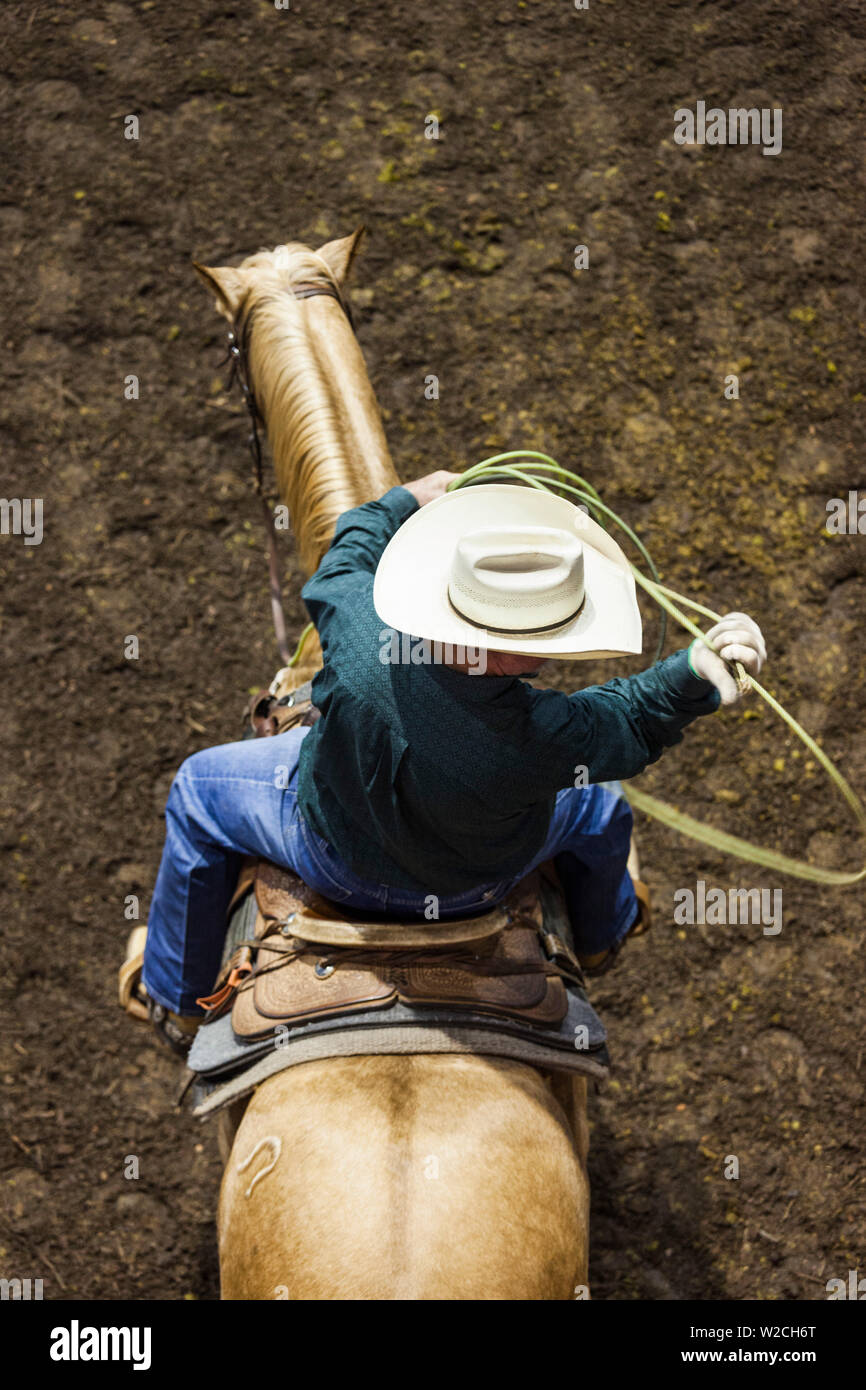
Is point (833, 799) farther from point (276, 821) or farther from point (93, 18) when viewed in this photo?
point (93, 18)

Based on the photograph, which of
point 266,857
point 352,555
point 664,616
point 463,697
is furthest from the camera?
point 266,857

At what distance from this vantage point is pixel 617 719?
6.86 ft

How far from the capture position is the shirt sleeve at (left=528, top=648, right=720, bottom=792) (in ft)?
6.70

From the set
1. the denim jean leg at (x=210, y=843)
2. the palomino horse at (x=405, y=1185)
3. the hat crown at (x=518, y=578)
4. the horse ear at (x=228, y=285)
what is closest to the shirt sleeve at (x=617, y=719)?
the hat crown at (x=518, y=578)

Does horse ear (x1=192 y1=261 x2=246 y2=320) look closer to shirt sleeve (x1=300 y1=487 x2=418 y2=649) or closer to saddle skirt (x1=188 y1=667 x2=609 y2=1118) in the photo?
shirt sleeve (x1=300 y1=487 x2=418 y2=649)

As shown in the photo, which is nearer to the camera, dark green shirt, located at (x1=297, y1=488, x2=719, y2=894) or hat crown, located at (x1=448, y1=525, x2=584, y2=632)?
hat crown, located at (x1=448, y1=525, x2=584, y2=632)

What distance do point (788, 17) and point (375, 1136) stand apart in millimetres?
5780

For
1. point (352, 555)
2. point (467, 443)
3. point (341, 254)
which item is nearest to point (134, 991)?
point (352, 555)

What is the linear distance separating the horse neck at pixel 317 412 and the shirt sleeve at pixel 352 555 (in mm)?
542

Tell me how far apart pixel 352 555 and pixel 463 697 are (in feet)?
1.65

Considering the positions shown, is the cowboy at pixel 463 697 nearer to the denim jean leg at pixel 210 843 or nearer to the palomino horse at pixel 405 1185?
the denim jean leg at pixel 210 843

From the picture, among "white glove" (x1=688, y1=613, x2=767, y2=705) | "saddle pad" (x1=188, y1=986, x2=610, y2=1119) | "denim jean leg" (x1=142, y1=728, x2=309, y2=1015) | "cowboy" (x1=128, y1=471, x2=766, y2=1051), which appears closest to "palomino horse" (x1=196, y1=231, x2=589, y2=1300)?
"saddle pad" (x1=188, y1=986, x2=610, y2=1119)

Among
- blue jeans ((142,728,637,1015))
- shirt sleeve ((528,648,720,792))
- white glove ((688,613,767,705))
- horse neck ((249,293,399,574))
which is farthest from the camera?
horse neck ((249,293,399,574))

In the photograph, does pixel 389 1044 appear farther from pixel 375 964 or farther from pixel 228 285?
pixel 228 285
